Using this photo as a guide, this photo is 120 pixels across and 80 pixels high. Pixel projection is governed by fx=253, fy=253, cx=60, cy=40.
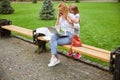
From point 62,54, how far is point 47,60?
0.58m

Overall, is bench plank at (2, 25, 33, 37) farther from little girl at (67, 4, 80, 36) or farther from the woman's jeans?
little girl at (67, 4, 80, 36)

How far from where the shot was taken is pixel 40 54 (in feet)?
22.6

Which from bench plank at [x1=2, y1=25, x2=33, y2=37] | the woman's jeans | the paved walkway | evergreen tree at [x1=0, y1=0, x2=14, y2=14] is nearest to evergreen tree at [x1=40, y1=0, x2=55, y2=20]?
bench plank at [x1=2, y1=25, x2=33, y2=37]

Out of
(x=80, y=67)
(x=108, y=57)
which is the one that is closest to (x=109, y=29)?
(x=80, y=67)

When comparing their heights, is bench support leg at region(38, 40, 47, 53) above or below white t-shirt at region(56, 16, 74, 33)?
below

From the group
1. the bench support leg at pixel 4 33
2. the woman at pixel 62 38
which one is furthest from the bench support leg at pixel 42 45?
the bench support leg at pixel 4 33

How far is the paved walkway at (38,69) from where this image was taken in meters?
5.28

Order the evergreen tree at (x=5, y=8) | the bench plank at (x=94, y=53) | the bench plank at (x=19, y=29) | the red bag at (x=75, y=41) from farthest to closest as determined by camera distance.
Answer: the evergreen tree at (x=5, y=8)
the bench plank at (x=19, y=29)
the red bag at (x=75, y=41)
the bench plank at (x=94, y=53)

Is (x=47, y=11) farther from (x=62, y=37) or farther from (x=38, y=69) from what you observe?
(x=38, y=69)

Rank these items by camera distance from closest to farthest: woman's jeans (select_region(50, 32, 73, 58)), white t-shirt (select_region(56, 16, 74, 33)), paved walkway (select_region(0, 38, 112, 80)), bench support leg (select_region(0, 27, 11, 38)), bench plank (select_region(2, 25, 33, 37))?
paved walkway (select_region(0, 38, 112, 80)) → woman's jeans (select_region(50, 32, 73, 58)) → white t-shirt (select_region(56, 16, 74, 33)) → bench plank (select_region(2, 25, 33, 37)) → bench support leg (select_region(0, 27, 11, 38))

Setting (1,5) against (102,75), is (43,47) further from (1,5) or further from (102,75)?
(1,5)

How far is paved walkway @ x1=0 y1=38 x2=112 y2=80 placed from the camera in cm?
528

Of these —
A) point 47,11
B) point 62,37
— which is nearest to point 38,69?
point 62,37

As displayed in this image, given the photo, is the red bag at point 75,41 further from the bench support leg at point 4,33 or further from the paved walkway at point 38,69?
the bench support leg at point 4,33
